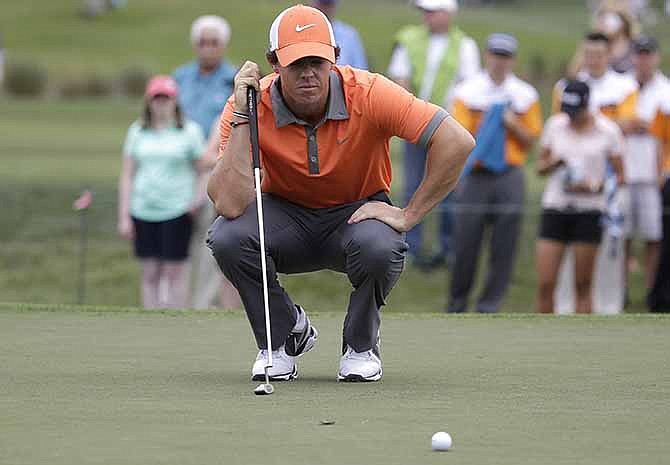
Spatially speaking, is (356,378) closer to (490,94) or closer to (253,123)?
(253,123)

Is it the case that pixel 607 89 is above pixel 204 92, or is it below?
above

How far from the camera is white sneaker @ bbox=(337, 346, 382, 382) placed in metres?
6.47

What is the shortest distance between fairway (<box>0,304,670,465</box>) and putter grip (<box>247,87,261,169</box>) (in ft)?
2.92

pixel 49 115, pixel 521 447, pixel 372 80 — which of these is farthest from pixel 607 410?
pixel 49 115

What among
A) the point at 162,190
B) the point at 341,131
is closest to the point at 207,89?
the point at 162,190

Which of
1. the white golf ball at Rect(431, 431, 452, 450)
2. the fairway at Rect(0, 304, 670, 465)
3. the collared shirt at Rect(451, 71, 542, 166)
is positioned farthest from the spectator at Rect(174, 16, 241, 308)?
the white golf ball at Rect(431, 431, 452, 450)

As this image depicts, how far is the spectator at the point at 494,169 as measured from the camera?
1234 cm

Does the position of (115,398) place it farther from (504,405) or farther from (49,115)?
(49,115)

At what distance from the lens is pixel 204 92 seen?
12.3 metres

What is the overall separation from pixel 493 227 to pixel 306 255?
5.99 m

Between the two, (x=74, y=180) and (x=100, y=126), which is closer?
(x=74, y=180)

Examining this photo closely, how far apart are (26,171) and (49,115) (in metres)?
11.4

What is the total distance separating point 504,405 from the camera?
5.68 m

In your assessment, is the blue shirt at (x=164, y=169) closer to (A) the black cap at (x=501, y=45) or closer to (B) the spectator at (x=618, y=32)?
(A) the black cap at (x=501, y=45)
